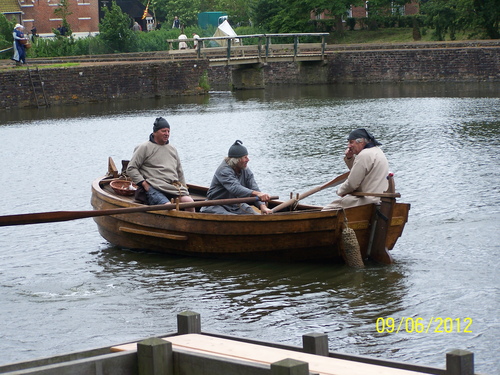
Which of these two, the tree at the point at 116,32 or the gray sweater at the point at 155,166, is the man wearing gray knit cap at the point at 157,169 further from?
the tree at the point at 116,32

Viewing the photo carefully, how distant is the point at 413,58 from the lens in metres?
44.2

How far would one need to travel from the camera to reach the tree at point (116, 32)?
50.7m

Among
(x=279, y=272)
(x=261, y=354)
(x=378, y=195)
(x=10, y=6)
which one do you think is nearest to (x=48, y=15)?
(x=10, y=6)

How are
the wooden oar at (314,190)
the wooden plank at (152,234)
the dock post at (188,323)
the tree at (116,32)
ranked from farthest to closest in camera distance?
the tree at (116,32) < the wooden plank at (152,234) < the wooden oar at (314,190) < the dock post at (188,323)

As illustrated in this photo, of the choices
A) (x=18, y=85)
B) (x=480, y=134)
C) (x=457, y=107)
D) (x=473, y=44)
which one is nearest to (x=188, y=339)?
(x=480, y=134)

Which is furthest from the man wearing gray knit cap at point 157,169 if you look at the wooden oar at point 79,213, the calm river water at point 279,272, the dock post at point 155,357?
the dock post at point 155,357

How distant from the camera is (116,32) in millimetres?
51344

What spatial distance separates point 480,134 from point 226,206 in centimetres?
1358

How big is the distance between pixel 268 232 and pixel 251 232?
0.22 m

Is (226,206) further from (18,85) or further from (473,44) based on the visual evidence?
(473,44)

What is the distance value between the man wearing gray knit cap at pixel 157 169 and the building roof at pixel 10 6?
53404 mm

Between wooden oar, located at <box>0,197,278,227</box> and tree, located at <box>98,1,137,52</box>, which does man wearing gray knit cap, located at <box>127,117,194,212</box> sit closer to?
wooden oar, located at <box>0,197,278,227</box>
